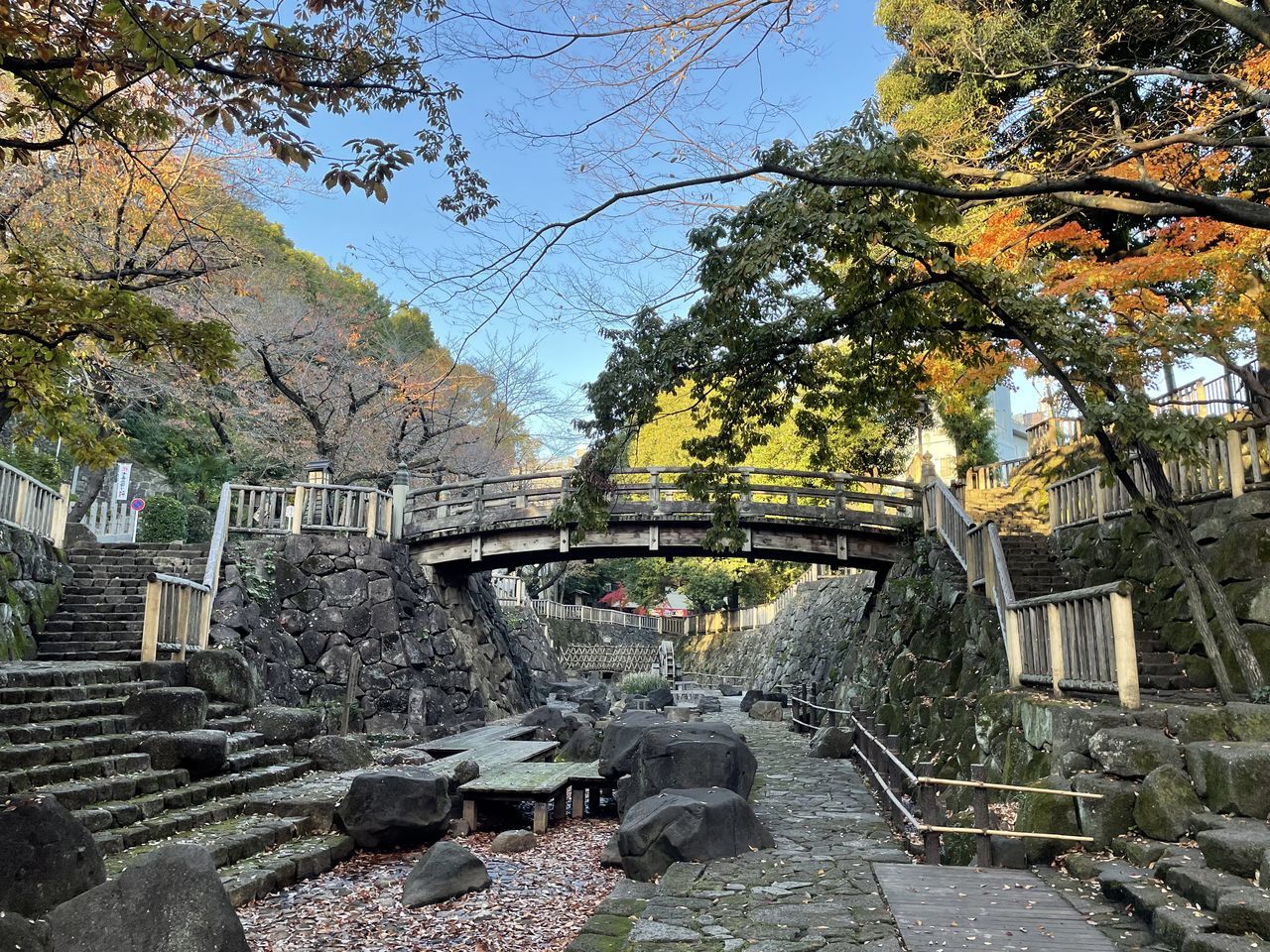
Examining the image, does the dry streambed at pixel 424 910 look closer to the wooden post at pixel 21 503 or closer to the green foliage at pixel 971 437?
the wooden post at pixel 21 503

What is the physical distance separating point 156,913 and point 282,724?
298 inches

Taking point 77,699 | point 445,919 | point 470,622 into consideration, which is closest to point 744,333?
point 445,919

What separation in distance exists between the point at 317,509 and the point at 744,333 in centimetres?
1380

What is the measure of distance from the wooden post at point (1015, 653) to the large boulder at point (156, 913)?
26.4 ft

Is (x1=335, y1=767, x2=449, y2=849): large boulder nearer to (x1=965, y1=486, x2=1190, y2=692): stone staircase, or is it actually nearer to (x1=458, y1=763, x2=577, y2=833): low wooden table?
(x1=458, y1=763, x2=577, y2=833): low wooden table

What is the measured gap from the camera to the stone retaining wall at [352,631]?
1728cm

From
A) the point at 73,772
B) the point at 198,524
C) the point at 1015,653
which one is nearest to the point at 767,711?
the point at 1015,653

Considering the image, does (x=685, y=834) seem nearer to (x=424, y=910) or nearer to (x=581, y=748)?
(x=424, y=910)

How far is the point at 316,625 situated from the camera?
18.1 metres

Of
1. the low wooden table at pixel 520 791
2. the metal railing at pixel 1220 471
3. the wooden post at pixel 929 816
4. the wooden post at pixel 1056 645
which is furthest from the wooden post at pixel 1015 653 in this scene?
the low wooden table at pixel 520 791

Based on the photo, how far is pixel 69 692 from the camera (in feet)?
30.7

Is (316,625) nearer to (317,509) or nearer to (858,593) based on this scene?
(317,509)

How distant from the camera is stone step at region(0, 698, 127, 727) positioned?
8305 mm

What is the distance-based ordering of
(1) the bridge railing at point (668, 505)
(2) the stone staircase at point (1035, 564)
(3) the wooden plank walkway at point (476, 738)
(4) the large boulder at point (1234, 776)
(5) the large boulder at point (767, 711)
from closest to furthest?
(4) the large boulder at point (1234, 776) → (2) the stone staircase at point (1035, 564) → (3) the wooden plank walkway at point (476, 738) → (1) the bridge railing at point (668, 505) → (5) the large boulder at point (767, 711)
